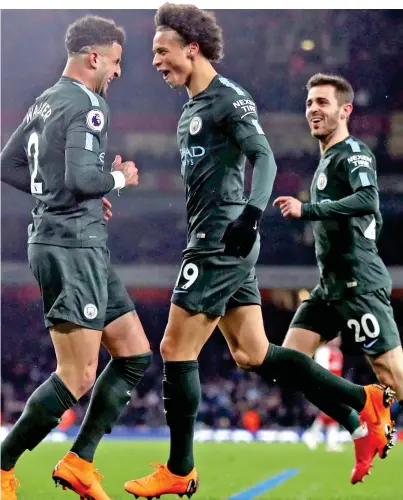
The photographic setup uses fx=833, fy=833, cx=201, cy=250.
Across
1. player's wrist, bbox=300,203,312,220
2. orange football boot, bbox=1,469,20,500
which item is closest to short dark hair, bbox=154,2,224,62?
player's wrist, bbox=300,203,312,220

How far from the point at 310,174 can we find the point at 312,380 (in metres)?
7.59

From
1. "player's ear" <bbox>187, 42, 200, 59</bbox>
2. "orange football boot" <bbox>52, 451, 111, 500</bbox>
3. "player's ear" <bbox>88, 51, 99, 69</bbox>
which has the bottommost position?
"orange football boot" <bbox>52, 451, 111, 500</bbox>

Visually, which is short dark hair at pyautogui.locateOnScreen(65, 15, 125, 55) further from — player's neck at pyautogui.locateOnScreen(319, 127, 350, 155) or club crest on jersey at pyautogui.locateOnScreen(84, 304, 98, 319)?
player's neck at pyautogui.locateOnScreen(319, 127, 350, 155)

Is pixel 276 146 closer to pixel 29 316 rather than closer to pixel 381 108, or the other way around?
pixel 381 108

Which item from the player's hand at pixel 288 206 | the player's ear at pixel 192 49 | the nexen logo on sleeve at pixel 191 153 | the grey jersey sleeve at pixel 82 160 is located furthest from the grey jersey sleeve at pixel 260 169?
the grey jersey sleeve at pixel 82 160

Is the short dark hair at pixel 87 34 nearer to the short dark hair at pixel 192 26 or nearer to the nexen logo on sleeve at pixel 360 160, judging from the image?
the short dark hair at pixel 192 26

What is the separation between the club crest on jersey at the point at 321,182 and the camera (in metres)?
4.42

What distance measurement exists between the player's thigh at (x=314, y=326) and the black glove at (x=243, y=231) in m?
1.09

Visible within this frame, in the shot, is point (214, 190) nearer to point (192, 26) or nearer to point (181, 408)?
point (192, 26)

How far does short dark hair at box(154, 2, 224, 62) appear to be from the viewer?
369 centimetres

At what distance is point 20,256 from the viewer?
12570mm

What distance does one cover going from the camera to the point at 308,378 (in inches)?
155

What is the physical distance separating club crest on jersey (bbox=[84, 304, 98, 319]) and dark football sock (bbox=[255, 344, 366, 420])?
0.88 meters

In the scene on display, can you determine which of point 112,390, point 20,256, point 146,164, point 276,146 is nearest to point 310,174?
point 276,146
